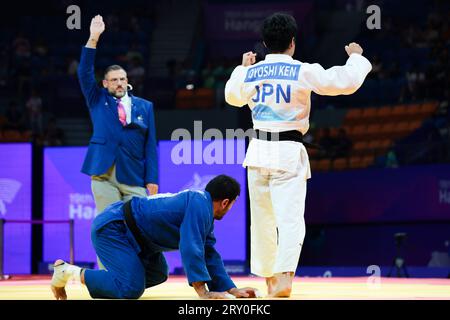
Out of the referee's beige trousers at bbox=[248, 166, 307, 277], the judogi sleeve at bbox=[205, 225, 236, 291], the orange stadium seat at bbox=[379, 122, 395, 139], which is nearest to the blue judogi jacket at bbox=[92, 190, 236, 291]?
the judogi sleeve at bbox=[205, 225, 236, 291]

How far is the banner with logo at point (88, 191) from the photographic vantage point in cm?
1181

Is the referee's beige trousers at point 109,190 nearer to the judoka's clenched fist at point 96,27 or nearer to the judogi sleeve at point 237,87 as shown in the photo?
the judoka's clenched fist at point 96,27

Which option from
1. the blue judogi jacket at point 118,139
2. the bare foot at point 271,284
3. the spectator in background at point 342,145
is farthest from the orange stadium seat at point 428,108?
the bare foot at point 271,284

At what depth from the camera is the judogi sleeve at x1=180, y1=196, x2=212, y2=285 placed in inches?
205

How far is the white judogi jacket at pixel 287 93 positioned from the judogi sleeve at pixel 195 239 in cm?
65

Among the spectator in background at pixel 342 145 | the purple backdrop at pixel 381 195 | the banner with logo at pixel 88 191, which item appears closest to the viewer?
the banner with logo at pixel 88 191

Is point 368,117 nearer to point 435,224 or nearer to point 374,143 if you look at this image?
point 374,143

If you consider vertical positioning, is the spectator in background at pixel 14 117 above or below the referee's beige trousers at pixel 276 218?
above

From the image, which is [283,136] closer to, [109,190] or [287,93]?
[287,93]

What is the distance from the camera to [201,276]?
522 cm

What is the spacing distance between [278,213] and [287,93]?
75 cm

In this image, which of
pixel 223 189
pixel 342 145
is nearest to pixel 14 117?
pixel 342 145

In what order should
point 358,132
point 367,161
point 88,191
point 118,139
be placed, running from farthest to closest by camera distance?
point 358,132 → point 367,161 → point 88,191 → point 118,139

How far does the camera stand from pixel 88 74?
24.2 feet
